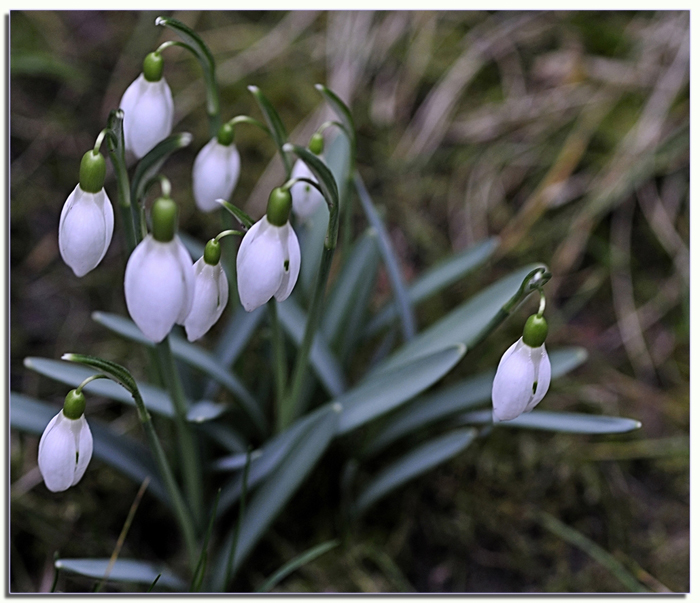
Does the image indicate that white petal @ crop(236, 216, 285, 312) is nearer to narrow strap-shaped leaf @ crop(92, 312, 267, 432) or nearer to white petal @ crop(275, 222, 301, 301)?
white petal @ crop(275, 222, 301, 301)

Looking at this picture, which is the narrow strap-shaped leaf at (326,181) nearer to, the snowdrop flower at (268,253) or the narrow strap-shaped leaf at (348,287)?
the snowdrop flower at (268,253)

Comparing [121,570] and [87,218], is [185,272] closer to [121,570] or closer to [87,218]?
[87,218]

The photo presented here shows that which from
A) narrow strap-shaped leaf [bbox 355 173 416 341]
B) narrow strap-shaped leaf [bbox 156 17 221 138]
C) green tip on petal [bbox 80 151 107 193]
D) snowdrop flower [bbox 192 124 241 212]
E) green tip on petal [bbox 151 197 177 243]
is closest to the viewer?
green tip on petal [bbox 151 197 177 243]

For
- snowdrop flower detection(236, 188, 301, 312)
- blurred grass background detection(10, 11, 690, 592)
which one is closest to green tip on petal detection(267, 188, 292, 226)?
snowdrop flower detection(236, 188, 301, 312)

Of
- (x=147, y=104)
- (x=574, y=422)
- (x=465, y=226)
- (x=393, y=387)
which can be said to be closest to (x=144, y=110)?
(x=147, y=104)

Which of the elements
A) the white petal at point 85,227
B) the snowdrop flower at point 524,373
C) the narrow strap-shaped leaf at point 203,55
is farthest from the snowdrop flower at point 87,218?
the snowdrop flower at point 524,373
